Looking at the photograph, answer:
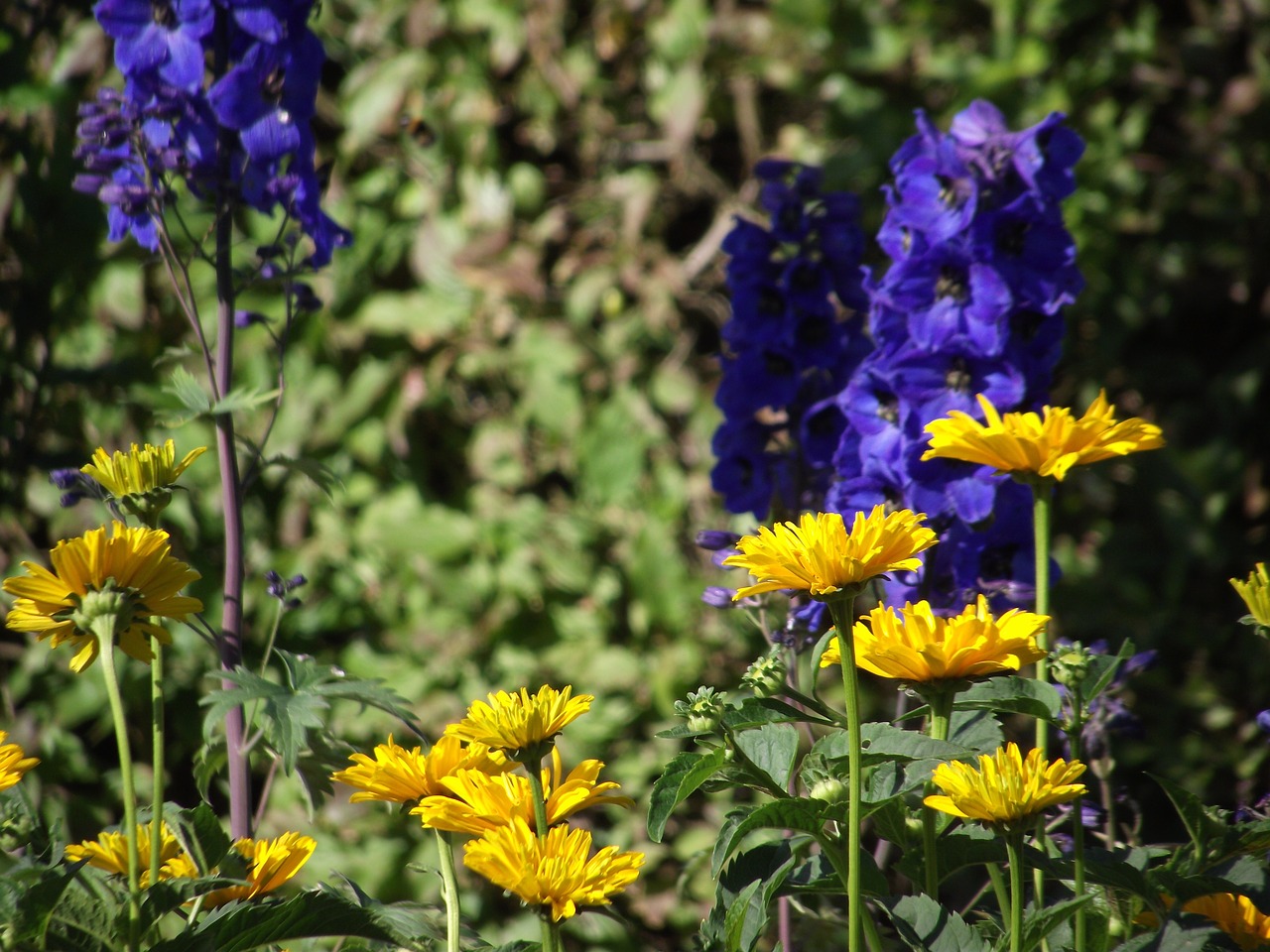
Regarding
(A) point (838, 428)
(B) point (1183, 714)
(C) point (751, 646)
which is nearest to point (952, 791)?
(A) point (838, 428)

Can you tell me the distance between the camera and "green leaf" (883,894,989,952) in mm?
711

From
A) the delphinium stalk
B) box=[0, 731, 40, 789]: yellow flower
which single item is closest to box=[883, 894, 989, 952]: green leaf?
box=[0, 731, 40, 789]: yellow flower

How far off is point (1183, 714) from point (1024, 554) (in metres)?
1.45

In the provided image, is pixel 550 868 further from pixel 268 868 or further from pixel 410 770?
pixel 268 868

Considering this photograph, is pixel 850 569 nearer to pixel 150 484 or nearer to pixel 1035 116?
pixel 150 484

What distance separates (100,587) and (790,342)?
0.86m

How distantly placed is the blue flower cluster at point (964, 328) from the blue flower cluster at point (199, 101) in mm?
615

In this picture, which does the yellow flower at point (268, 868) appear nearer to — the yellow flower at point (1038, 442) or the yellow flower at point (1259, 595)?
the yellow flower at point (1038, 442)

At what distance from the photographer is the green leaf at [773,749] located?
78 centimetres

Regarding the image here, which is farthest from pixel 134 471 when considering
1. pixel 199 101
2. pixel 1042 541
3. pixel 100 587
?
pixel 1042 541

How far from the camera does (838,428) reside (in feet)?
4.50

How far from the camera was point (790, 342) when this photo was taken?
1.36 metres

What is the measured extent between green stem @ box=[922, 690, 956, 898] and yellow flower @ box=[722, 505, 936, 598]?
83mm

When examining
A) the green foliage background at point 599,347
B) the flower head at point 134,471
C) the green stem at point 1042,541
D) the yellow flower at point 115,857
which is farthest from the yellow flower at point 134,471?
the green foliage background at point 599,347
